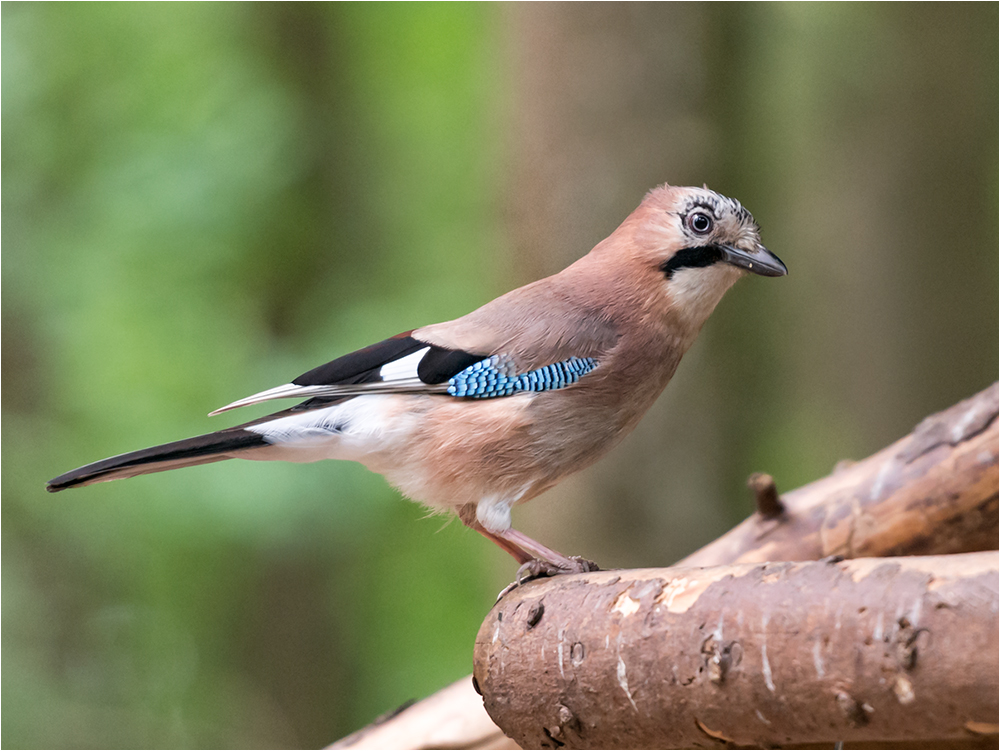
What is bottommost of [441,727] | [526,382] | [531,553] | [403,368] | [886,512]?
[441,727]

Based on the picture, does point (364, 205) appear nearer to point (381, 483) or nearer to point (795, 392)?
point (381, 483)

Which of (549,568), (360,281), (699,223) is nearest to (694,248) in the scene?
(699,223)

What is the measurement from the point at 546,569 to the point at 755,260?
3.74ft

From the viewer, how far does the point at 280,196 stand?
802 centimetres

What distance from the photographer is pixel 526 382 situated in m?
3.06

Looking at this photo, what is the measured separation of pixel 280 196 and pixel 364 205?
97 centimetres

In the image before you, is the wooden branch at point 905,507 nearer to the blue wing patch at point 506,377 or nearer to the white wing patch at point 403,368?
the blue wing patch at point 506,377

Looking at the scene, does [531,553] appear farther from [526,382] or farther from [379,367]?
[379,367]

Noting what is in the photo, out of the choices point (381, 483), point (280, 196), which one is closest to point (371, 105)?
point (280, 196)

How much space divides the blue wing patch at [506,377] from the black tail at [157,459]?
681mm

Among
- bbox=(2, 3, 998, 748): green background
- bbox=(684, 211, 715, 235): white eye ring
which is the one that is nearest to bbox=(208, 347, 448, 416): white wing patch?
bbox=(684, 211, 715, 235): white eye ring

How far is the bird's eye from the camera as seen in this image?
3.12 meters

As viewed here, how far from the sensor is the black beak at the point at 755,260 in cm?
304

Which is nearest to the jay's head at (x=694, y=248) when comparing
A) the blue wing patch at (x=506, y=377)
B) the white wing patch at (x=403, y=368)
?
the blue wing patch at (x=506, y=377)
